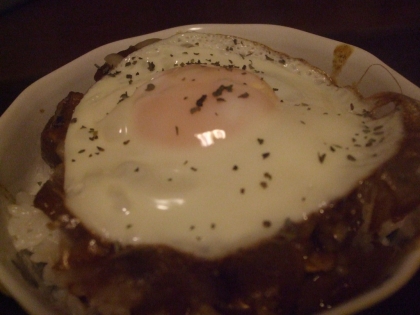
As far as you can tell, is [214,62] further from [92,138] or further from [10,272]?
[10,272]

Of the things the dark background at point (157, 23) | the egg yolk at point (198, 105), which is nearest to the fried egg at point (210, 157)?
the egg yolk at point (198, 105)

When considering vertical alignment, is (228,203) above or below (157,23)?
below

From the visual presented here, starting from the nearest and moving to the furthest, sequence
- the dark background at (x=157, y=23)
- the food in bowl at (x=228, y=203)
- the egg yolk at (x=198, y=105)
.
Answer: the food in bowl at (x=228, y=203) < the egg yolk at (x=198, y=105) < the dark background at (x=157, y=23)

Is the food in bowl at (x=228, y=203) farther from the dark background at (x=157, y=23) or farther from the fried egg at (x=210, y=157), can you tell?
the dark background at (x=157, y=23)

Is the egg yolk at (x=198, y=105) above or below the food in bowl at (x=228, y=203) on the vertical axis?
above

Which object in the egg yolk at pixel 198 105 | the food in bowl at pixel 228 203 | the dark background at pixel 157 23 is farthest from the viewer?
the dark background at pixel 157 23

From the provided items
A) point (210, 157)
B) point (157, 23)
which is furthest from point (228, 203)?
point (157, 23)

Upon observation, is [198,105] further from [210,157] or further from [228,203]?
[228,203]
